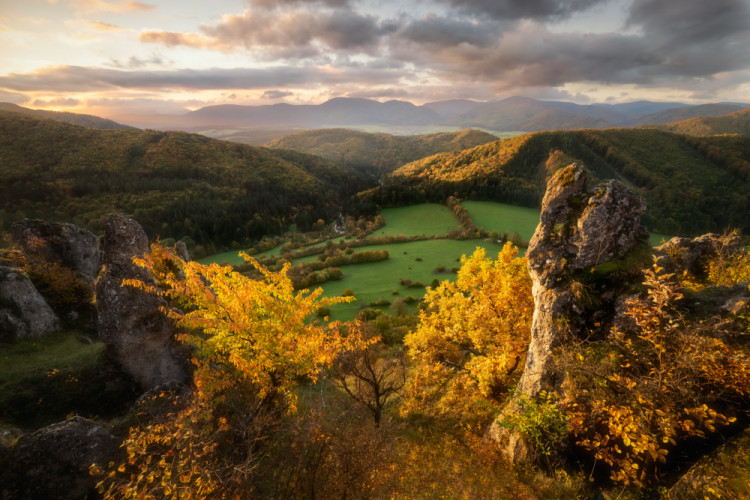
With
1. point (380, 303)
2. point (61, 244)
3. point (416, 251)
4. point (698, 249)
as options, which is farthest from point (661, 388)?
point (416, 251)

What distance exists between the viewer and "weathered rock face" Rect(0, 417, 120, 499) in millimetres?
9633

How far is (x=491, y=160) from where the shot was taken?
6038 inches

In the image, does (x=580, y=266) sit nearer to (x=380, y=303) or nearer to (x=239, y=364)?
(x=239, y=364)

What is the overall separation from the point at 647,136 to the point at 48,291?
238540 mm

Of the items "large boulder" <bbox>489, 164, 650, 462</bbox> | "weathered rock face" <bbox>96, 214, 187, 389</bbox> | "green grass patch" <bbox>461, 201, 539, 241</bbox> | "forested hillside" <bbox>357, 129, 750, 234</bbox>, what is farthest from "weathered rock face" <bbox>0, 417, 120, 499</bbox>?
"forested hillside" <bbox>357, 129, 750, 234</bbox>

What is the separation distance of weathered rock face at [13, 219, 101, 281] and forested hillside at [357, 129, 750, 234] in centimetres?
8970

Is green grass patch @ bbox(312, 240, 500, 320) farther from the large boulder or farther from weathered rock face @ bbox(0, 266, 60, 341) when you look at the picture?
the large boulder

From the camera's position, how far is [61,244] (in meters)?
28.1

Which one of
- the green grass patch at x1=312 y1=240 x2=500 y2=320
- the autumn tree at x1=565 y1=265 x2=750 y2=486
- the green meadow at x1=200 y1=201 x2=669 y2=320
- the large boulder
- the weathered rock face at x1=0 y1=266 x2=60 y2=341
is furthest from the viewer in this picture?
the green meadow at x1=200 y1=201 x2=669 y2=320

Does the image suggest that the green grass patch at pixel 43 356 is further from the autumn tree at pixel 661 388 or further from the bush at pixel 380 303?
the bush at pixel 380 303

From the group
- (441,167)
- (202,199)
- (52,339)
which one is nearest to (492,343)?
(52,339)

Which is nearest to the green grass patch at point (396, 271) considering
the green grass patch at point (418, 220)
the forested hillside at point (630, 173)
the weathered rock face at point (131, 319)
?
the green grass patch at point (418, 220)

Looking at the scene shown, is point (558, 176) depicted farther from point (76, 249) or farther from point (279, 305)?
point (76, 249)

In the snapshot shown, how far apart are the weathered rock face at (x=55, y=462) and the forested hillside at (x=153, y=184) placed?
98663 millimetres
